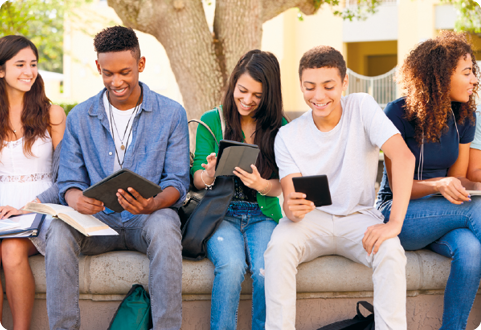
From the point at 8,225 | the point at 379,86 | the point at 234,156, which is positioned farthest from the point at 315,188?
the point at 379,86

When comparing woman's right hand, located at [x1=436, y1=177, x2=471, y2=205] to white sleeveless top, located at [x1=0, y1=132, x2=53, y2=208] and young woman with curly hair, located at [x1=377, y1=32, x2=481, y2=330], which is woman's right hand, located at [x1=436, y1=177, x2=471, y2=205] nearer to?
young woman with curly hair, located at [x1=377, y1=32, x2=481, y2=330]

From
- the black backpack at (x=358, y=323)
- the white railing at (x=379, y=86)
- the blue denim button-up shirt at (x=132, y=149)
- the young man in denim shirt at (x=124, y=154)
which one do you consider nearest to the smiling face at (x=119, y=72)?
the young man in denim shirt at (x=124, y=154)

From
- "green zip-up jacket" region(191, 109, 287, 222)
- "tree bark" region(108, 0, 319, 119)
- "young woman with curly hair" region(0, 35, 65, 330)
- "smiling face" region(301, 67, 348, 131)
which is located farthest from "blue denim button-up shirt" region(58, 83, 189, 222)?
"tree bark" region(108, 0, 319, 119)

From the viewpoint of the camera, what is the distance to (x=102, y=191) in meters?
2.83

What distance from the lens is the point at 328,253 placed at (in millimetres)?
3193

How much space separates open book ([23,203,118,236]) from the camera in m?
2.85

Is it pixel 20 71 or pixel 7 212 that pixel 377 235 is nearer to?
pixel 7 212

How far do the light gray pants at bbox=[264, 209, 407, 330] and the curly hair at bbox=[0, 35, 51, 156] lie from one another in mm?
1831

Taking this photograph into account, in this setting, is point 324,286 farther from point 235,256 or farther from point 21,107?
point 21,107

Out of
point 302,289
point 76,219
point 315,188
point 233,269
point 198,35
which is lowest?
point 302,289

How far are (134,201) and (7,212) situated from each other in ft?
3.26

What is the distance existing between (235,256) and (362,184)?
35.7 inches

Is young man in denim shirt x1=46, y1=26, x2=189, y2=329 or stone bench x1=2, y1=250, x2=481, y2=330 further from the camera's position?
stone bench x1=2, y1=250, x2=481, y2=330

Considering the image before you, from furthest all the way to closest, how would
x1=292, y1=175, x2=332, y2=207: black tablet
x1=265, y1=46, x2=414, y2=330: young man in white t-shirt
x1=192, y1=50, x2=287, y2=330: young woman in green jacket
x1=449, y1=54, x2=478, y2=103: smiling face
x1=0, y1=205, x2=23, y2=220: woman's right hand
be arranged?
x1=449, y1=54, x2=478, y2=103: smiling face
x1=0, y1=205, x2=23, y2=220: woman's right hand
x1=192, y1=50, x2=287, y2=330: young woman in green jacket
x1=265, y1=46, x2=414, y2=330: young man in white t-shirt
x1=292, y1=175, x2=332, y2=207: black tablet
